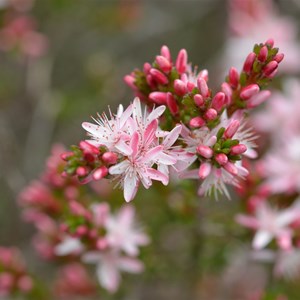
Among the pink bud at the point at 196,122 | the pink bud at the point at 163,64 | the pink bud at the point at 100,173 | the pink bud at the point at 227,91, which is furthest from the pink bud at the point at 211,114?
the pink bud at the point at 100,173

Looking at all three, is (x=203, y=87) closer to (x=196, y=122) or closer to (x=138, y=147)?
(x=196, y=122)

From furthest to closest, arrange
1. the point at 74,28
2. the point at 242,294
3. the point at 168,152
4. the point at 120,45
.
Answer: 1. the point at 120,45
2. the point at 74,28
3. the point at 242,294
4. the point at 168,152

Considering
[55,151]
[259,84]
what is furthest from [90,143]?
[55,151]

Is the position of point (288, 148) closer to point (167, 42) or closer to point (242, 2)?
point (242, 2)

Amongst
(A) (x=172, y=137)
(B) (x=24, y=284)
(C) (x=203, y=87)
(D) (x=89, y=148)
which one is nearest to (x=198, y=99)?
(C) (x=203, y=87)

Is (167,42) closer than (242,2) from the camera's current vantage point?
No
